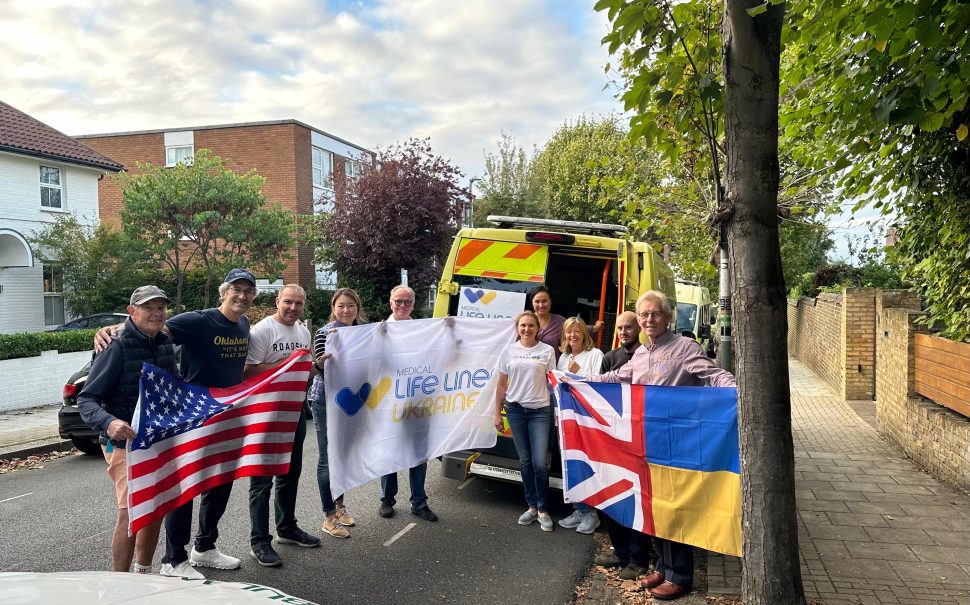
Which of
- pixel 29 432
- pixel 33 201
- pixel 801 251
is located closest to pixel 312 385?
pixel 29 432

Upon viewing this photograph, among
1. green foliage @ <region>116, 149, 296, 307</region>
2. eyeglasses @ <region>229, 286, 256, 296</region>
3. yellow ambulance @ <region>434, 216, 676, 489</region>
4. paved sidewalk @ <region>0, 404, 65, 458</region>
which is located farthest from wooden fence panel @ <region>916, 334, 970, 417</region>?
green foliage @ <region>116, 149, 296, 307</region>

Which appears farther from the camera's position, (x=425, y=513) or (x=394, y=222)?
(x=394, y=222)

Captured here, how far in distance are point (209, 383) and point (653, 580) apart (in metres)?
3.35

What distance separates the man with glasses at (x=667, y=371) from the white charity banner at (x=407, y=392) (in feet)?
5.52

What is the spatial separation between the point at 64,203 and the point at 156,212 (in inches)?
124

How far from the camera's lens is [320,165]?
34.0m

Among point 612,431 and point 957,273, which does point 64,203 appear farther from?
point 957,273

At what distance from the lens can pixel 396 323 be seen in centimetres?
612

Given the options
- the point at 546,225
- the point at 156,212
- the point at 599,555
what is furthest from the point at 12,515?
the point at 156,212

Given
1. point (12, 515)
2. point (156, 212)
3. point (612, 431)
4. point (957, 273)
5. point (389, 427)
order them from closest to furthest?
point (612, 431) → point (389, 427) → point (12, 515) → point (957, 273) → point (156, 212)

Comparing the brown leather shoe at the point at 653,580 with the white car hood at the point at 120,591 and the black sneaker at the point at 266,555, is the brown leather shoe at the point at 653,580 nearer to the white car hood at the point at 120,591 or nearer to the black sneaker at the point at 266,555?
the black sneaker at the point at 266,555

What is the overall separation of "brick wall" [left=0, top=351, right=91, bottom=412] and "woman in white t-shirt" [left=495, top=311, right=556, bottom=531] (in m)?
10.3

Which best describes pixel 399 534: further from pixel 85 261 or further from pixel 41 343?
pixel 85 261

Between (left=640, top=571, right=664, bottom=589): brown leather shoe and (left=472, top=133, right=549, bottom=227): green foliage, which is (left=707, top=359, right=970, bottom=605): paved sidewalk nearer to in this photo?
(left=640, top=571, right=664, bottom=589): brown leather shoe
